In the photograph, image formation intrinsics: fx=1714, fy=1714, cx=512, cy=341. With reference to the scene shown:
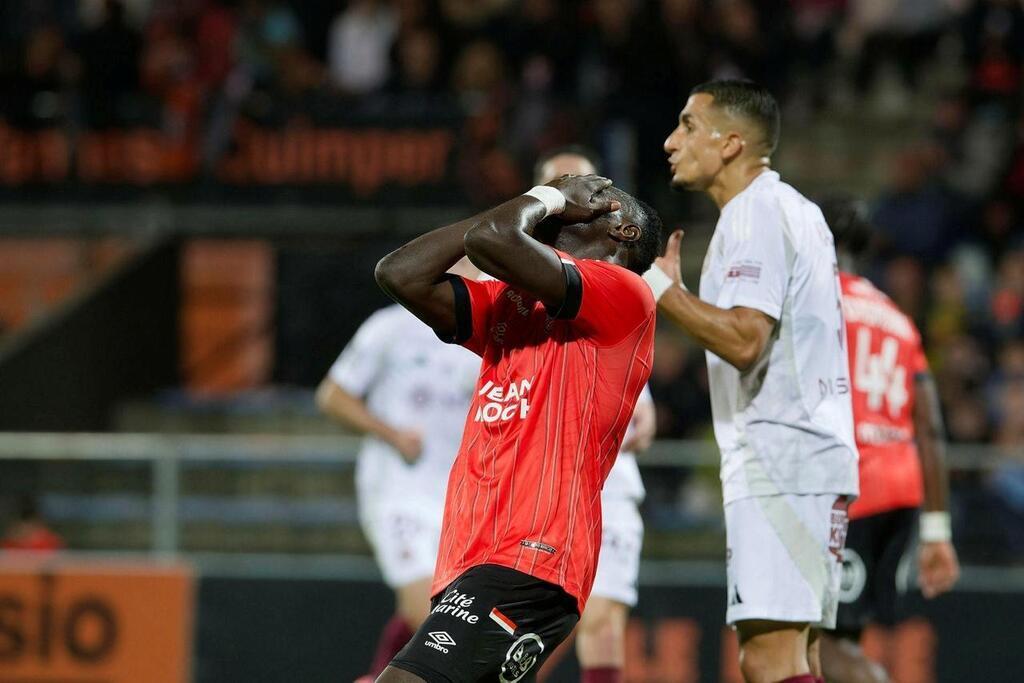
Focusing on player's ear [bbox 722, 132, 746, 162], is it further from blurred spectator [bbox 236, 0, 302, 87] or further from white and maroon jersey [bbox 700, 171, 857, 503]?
blurred spectator [bbox 236, 0, 302, 87]

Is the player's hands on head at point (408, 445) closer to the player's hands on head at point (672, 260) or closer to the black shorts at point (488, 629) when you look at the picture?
the player's hands on head at point (672, 260)

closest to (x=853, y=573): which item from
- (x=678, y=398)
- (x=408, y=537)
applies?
(x=408, y=537)

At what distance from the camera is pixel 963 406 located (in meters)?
10.9

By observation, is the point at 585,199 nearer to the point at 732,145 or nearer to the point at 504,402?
the point at 504,402

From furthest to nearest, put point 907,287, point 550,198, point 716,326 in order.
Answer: point 907,287 < point 716,326 < point 550,198

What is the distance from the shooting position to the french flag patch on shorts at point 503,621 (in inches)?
170

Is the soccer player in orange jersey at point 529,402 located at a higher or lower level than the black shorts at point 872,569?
higher

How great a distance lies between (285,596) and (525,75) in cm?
588

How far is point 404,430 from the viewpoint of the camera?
305 inches

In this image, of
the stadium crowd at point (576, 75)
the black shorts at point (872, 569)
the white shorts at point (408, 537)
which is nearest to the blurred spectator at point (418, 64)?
the stadium crowd at point (576, 75)

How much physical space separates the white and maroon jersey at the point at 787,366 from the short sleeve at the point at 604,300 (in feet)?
2.42

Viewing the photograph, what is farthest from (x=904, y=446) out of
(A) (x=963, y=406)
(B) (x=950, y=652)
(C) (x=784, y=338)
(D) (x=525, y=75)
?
(D) (x=525, y=75)

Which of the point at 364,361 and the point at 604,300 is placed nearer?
the point at 604,300

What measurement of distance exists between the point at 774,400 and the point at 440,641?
1.52m
